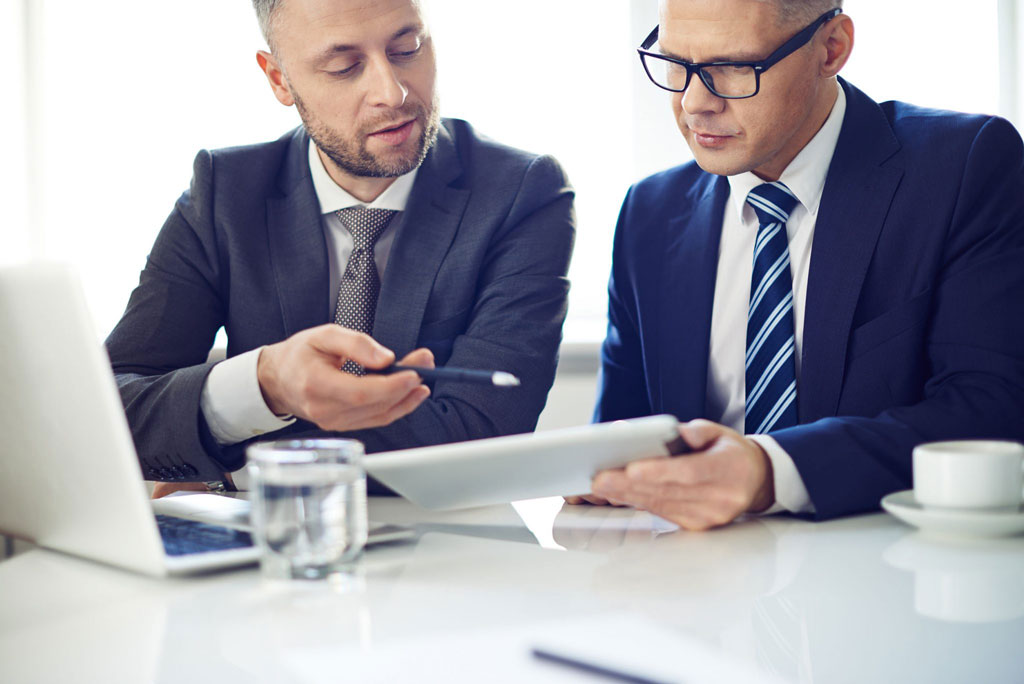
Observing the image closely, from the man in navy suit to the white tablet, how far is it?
0.23 metres

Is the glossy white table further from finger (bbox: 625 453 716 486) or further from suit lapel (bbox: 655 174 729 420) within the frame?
suit lapel (bbox: 655 174 729 420)

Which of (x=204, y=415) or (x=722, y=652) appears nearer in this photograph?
(x=722, y=652)

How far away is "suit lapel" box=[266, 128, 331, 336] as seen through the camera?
1843mm

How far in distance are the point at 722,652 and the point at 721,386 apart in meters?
1.09

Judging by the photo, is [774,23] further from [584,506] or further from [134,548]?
[134,548]

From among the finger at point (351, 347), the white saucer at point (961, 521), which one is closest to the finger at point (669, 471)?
the white saucer at point (961, 521)

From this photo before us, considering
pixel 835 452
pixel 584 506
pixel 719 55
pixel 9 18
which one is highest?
pixel 9 18

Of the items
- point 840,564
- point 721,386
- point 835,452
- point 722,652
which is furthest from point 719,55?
point 722,652

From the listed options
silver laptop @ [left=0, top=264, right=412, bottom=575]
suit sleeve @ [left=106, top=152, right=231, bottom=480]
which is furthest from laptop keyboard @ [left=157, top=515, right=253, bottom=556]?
suit sleeve @ [left=106, top=152, right=231, bottom=480]

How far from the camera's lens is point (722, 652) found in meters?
0.72

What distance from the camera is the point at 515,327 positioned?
178 cm

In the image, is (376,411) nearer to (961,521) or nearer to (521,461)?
(521,461)

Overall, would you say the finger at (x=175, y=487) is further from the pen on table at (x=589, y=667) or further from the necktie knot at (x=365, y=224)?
the pen on table at (x=589, y=667)

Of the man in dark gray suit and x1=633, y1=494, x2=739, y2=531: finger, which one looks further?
the man in dark gray suit
